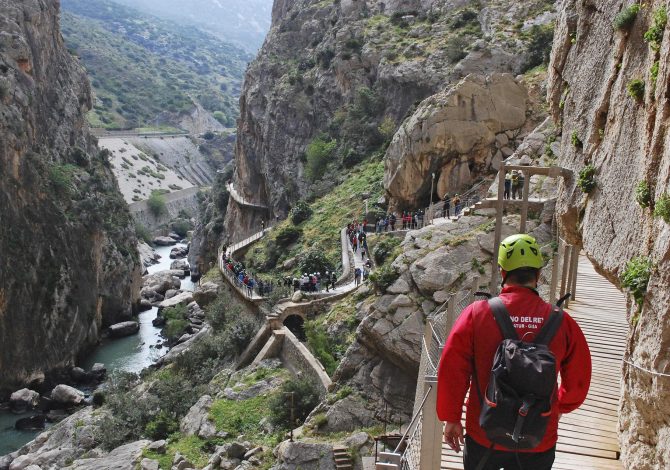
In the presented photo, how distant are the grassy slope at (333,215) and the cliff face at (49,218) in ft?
41.8

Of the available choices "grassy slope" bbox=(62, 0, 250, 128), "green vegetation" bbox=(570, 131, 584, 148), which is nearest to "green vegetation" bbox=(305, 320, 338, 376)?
"green vegetation" bbox=(570, 131, 584, 148)

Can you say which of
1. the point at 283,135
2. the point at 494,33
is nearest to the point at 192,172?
the point at 283,135

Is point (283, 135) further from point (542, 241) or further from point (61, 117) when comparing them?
point (542, 241)

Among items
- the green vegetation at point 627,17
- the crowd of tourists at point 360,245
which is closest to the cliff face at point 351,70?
the crowd of tourists at point 360,245

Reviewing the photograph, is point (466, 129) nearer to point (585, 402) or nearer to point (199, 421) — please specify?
point (199, 421)

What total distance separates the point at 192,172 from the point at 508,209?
110m

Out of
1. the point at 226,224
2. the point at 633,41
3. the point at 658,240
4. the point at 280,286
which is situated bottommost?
the point at 226,224

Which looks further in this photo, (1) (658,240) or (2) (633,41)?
(2) (633,41)

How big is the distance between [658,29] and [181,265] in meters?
69.4

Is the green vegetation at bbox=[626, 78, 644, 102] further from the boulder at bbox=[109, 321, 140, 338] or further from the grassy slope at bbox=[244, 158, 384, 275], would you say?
the boulder at bbox=[109, 321, 140, 338]

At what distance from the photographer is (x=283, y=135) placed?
59094 millimetres

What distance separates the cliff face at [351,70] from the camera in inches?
1832

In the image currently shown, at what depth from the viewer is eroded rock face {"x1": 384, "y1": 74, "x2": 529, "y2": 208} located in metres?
31.9

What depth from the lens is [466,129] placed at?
104 ft
